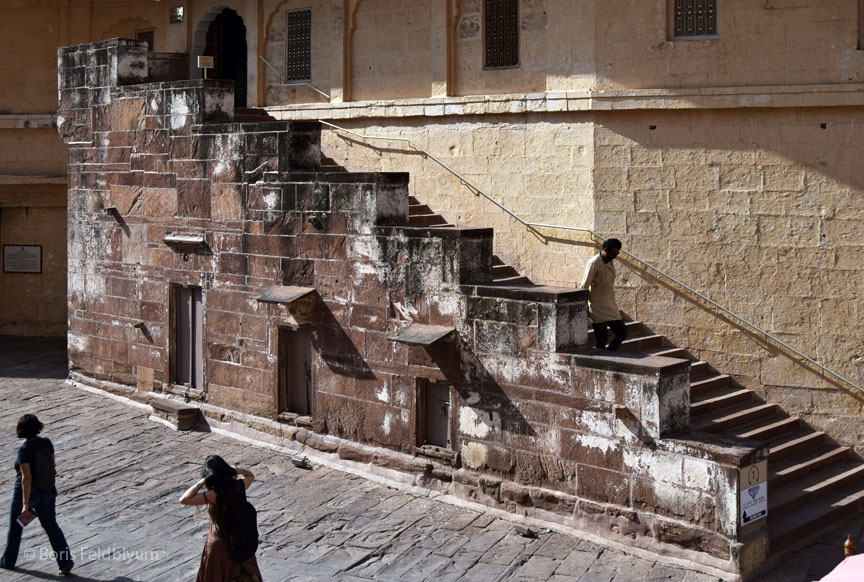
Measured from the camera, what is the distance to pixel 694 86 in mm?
12594

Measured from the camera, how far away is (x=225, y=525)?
812 centimetres

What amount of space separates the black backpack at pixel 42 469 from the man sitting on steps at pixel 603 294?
18.0ft

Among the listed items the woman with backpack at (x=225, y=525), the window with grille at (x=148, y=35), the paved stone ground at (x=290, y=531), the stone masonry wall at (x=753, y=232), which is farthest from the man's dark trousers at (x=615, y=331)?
→ the window with grille at (x=148, y=35)

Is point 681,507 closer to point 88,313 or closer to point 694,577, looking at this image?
point 694,577

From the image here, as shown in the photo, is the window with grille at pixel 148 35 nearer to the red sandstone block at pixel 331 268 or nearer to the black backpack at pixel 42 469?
the red sandstone block at pixel 331 268

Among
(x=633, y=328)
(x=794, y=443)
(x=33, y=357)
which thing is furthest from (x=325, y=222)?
(x=33, y=357)

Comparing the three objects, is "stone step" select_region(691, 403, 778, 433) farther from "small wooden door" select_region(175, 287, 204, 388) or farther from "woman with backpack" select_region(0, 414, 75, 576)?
"small wooden door" select_region(175, 287, 204, 388)

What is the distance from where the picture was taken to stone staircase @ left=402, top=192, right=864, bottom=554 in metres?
10.5

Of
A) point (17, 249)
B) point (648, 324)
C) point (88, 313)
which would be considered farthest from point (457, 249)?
point (17, 249)

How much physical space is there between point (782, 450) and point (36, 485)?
7548 mm

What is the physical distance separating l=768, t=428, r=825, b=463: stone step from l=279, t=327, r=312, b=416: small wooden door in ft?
17.9

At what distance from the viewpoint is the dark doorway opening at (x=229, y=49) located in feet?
59.5

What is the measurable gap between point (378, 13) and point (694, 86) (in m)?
5.04

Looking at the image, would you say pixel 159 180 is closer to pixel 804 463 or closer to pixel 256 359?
pixel 256 359
